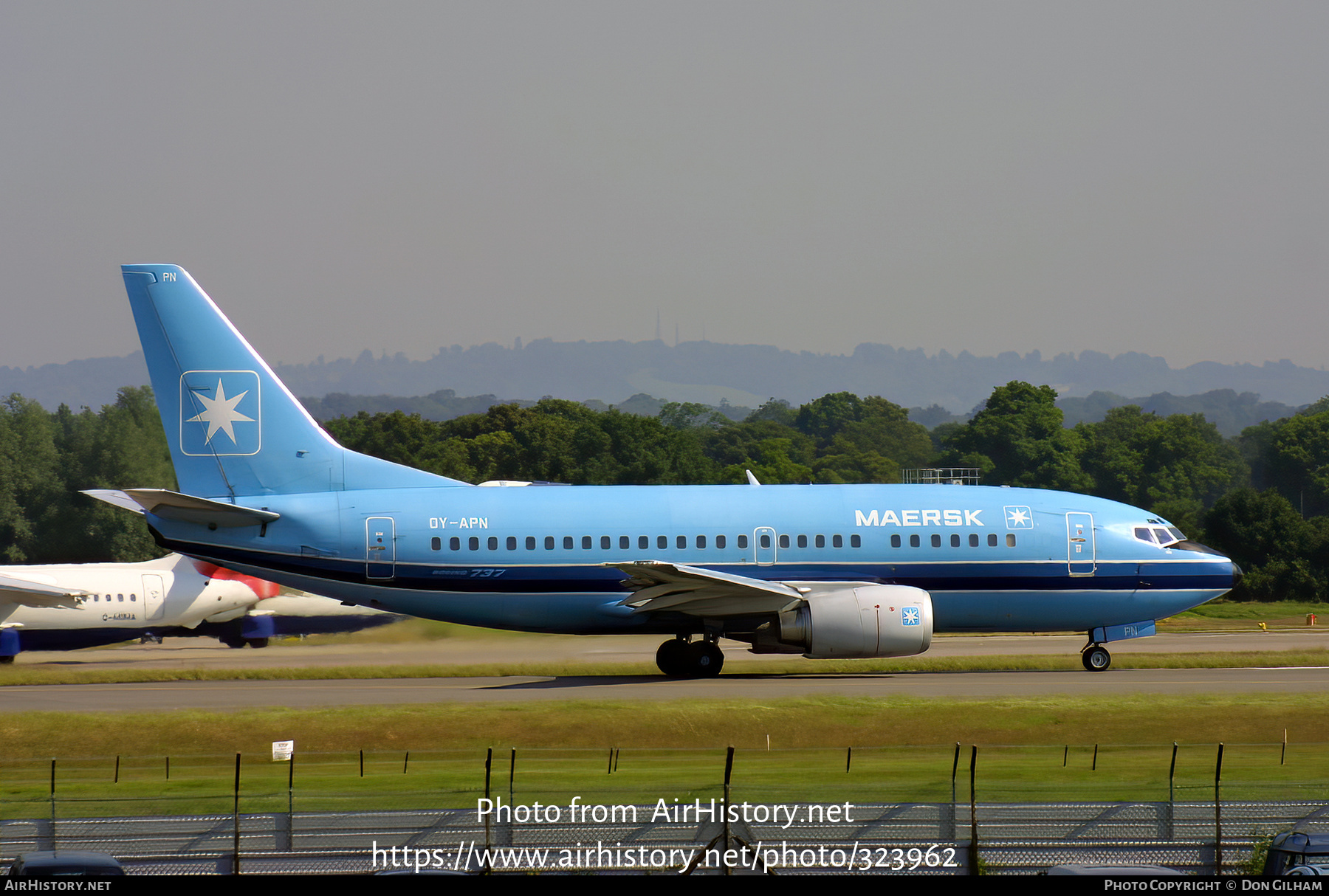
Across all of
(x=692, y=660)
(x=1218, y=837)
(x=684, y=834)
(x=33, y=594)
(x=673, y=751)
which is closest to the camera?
(x=1218, y=837)

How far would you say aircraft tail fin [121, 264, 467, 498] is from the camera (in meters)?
30.3

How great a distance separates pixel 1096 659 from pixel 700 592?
10.5 meters

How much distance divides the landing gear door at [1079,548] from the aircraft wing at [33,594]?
33318mm

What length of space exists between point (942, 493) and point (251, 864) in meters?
22.3

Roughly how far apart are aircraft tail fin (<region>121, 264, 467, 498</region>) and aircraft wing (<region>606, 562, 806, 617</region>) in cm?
714

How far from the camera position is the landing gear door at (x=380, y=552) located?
2970cm

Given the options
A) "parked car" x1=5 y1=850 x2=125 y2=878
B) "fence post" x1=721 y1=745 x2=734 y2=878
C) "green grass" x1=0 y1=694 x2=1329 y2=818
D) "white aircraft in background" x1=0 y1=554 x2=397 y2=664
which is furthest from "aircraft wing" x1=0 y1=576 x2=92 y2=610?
"fence post" x1=721 y1=745 x2=734 y2=878

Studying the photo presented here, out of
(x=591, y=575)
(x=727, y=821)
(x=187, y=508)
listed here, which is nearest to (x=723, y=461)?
(x=591, y=575)

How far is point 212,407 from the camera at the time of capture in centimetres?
3047

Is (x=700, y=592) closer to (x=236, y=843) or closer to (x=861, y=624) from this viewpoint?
(x=861, y=624)

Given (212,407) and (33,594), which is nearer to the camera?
(212,407)

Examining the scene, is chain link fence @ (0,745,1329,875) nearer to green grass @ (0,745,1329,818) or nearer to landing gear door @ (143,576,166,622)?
green grass @ (0,745,1329,818)

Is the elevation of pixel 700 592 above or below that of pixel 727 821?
above

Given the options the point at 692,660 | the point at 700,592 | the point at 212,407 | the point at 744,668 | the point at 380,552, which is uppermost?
the point at 212,407
